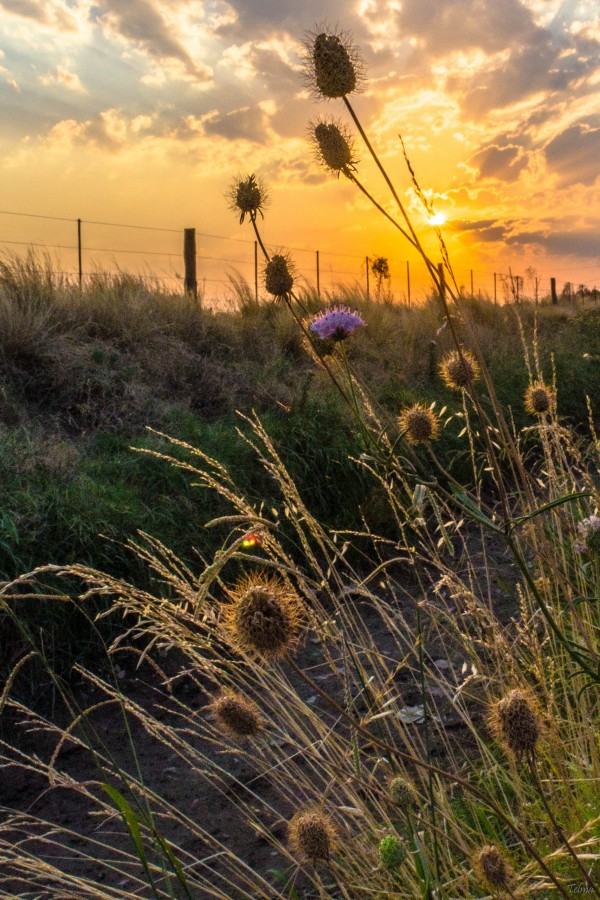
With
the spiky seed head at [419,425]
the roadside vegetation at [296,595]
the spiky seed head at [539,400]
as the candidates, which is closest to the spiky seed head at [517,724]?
the roadside vegetation at [296,595]

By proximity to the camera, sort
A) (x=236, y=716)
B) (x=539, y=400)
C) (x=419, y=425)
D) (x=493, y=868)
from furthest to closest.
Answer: (x=539, y=400) → (x=419, y=425) → (x=236, y=716) → (x=493, y=868)

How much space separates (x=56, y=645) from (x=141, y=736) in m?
0.55

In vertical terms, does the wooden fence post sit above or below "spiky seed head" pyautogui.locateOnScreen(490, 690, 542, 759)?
above

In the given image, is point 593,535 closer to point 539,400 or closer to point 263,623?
point 539,400

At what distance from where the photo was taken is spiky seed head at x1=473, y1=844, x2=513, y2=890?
130 centimetres

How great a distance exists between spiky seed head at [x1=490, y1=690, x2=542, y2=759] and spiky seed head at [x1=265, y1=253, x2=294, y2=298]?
4.70ft

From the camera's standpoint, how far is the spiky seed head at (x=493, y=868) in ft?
4.26

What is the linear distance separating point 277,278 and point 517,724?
152 cm

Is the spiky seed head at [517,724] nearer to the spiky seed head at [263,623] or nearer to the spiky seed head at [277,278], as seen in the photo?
the spiky seed head at [263,623]

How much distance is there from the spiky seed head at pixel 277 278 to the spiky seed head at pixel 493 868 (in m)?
1.57

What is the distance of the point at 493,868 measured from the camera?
1.30 metres

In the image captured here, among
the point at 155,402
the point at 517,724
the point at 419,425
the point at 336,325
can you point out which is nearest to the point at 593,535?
the point at 419,425

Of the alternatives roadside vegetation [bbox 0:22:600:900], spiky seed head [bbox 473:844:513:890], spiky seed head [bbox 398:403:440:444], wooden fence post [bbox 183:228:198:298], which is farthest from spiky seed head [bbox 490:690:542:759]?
wooden fence post [bbox 183:228:198:298]

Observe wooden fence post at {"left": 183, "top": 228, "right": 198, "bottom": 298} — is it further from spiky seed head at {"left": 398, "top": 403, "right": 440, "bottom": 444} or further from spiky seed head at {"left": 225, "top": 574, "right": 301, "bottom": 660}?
spiky seed head at {"left": 225, "top": 574, "right": 301, "bottom": 660}
